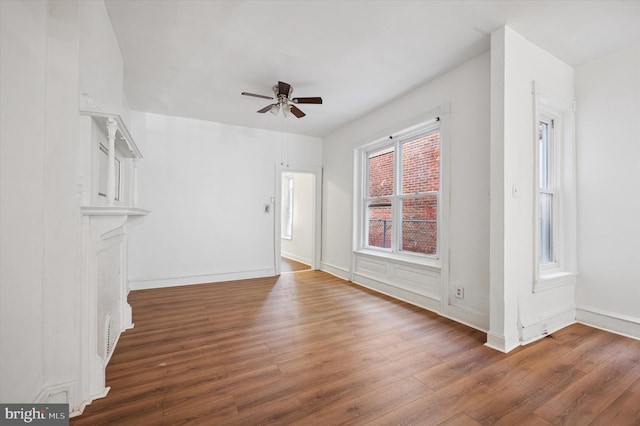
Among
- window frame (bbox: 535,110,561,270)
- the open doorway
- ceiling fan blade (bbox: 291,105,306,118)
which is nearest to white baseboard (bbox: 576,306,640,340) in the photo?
window frame (bbox: 535,110,561,270)

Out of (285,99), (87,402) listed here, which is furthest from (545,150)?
(87,402)

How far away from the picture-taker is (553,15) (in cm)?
225

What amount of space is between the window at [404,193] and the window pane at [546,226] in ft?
3.55

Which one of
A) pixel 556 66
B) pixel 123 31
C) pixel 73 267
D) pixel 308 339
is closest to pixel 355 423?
pixel 308 339

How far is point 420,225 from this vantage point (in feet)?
12.5

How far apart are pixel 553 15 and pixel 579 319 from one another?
3.02 m

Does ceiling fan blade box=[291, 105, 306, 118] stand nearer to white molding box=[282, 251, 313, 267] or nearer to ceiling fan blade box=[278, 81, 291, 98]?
ceiling fan blade box=[278, 81, 291, 98]

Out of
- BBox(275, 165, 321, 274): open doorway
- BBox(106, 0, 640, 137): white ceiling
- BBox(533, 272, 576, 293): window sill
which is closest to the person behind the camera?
BBox(106, 0, 640, 137): white ceiling

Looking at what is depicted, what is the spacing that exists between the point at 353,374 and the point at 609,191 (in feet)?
10.2

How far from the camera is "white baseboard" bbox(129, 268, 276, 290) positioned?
172 inches

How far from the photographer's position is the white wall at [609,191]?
2617mm

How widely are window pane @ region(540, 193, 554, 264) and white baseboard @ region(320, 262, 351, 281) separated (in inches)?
111

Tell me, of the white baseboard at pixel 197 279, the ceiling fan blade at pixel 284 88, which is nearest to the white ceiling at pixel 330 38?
the ceiling fan blade at pixel 284 88

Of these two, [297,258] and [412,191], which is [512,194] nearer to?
[412,191]
